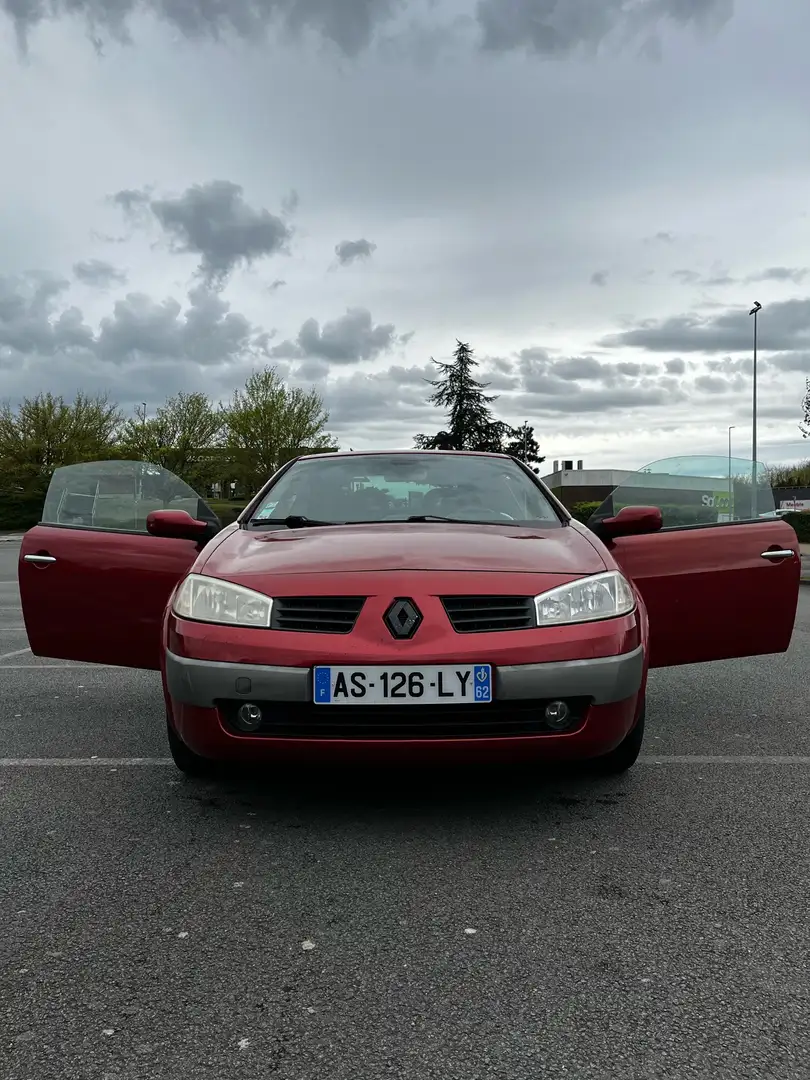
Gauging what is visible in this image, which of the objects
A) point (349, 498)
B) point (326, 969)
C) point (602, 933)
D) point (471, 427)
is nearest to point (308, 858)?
point (326, 969)

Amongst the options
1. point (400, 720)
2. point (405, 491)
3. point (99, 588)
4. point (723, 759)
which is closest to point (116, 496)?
point (99, 588)

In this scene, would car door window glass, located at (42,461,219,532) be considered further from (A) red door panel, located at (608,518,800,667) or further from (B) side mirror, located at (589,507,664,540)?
(A) red door panel, located at (608,518,800,667)

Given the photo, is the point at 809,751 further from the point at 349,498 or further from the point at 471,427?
the point at 471,427

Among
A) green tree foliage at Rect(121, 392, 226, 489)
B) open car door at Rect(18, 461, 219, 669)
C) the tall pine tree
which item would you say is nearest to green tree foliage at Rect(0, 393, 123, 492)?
green tree foliage at Rect(121, 392, 226, 489)

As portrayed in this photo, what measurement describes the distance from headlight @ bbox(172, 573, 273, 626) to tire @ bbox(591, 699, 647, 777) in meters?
1.48

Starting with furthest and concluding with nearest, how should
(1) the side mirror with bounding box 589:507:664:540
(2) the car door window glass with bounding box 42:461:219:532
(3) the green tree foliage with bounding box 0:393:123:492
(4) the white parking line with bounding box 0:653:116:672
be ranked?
(3) the green tree foliage with bounding box 0:393:123:492, (4) the white parking line with bounding box 0:653:116:672, (2) the car door window glass with bounding box 42:461:219:532, (1) the side mirror with bounding box 589:507:664:540

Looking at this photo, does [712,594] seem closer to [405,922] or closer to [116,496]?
[405,922]

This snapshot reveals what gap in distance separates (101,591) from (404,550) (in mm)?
1728

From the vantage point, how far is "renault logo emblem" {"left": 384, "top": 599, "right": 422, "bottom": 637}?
3.32m

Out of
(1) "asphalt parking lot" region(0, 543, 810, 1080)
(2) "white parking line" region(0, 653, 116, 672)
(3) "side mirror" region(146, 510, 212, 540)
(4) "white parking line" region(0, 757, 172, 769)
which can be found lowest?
(2) "white parking line" region(0, 653, 116, 672)

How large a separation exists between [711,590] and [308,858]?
7.56 feet

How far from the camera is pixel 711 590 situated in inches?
178

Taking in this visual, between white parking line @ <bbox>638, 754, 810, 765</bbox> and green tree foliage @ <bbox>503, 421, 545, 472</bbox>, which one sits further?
green tree foliage @ <bbox>503, 421, 545, 472</bbox>

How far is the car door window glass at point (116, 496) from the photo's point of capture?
539cm
